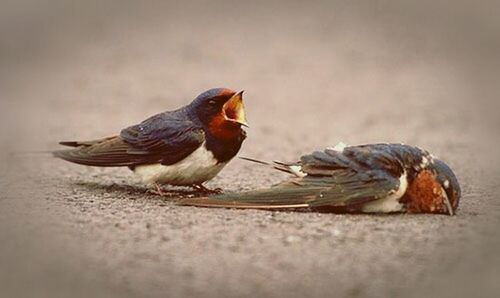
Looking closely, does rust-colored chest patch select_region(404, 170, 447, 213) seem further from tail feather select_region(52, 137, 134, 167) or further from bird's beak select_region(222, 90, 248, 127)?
tail feather select_region(52, 137, 134, 167)

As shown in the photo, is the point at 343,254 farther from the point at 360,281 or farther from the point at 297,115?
the point at 297,115

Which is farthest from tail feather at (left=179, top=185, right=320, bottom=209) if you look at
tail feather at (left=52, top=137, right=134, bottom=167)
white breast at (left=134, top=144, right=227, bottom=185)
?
tail feather at (left=52, top=137, right=134, bottom=167)

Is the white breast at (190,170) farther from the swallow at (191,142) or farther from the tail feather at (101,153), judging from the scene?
the tail feather at (101,153)

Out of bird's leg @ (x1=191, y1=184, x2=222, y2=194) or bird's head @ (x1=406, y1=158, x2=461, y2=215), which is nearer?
bird's head @ (x1=406, y1=158, x2=461, y2=215)

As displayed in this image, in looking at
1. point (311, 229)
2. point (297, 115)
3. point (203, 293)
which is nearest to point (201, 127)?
point (311, 229)

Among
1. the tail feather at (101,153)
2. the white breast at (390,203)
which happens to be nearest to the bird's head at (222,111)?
the tail feather at (101,153)

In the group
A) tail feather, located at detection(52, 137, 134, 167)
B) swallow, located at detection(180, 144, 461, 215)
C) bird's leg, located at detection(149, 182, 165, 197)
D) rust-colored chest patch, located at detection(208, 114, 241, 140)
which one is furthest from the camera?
tail feather, located at detection(52, 137, 134, 167)

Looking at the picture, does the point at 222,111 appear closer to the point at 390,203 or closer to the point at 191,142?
the point at 191,142

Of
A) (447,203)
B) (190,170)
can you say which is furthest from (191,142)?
(447,203)
